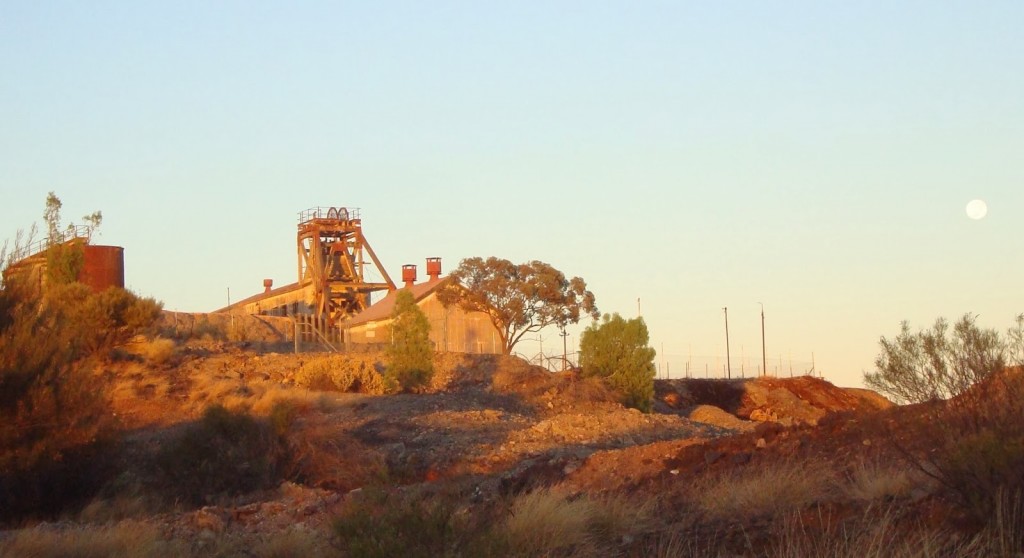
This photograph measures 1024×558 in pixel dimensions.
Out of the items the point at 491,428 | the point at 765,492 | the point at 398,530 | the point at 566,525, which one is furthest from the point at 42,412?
the point at 765,492

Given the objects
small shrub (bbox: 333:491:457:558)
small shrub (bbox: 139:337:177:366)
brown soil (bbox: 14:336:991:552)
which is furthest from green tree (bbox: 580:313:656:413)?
small shrub (bbox: 333:491:457:558)

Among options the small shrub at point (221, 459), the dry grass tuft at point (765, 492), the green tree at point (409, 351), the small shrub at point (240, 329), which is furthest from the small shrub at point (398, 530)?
the small shrub at point (240, 329)

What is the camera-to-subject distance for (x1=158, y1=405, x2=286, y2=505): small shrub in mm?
21234

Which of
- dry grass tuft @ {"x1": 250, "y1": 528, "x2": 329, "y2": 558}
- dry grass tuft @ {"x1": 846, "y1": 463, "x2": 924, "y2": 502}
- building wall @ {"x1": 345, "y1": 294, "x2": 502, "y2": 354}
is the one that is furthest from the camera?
building wall @ {"x1": 345, "y1": 294, "x2": 502, "y2": 354}

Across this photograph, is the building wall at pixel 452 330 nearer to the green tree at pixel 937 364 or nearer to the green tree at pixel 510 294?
the green tree at pixel 510 294

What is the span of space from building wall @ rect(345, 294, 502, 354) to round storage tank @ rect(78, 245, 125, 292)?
10826 millimetres

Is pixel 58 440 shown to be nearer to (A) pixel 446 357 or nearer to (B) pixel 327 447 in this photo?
(B) pixel 327 447

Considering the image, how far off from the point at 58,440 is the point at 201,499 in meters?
2.82

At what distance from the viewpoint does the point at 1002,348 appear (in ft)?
38.5

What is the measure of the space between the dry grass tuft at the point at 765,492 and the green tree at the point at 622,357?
1053 inches

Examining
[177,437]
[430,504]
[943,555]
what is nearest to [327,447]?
[177,437]

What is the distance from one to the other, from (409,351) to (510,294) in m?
24.4

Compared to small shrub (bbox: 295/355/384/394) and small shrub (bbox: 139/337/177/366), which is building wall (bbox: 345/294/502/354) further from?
small shrub (bbox: 295/355/384/394)

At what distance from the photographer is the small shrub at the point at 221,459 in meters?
21.2
